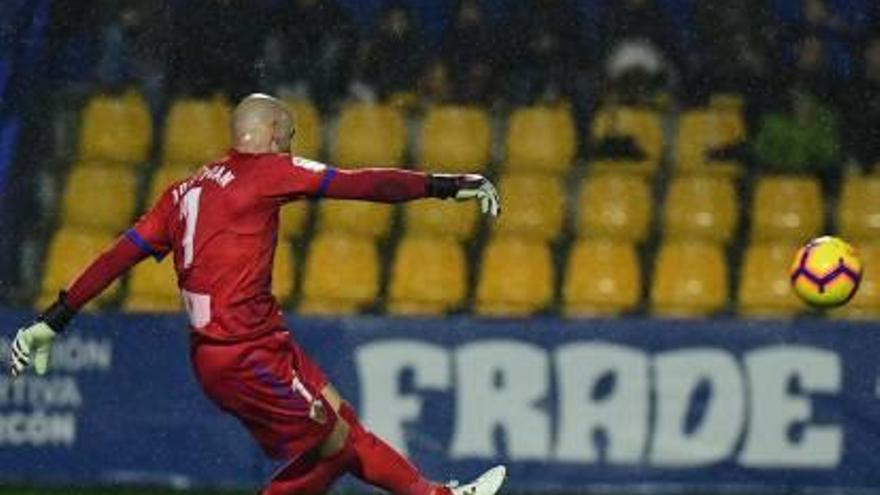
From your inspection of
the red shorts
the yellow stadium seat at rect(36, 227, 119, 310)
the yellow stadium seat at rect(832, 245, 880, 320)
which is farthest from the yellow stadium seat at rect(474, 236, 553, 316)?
the red shorts

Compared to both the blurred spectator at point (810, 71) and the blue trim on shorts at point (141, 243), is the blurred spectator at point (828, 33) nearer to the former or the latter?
the blurred spectator at point (810, 71)

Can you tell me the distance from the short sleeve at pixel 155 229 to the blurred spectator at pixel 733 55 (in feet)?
16.0

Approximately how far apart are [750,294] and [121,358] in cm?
310

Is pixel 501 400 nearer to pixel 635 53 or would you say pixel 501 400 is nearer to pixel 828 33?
pixel 635 53

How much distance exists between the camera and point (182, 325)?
380 inches

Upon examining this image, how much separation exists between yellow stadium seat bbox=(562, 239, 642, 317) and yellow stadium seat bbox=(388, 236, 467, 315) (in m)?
0.54

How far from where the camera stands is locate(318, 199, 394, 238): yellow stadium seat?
35.1 ft

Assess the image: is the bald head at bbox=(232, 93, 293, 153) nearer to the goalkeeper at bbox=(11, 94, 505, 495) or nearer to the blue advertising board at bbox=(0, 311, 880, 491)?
the goalkeeper at bbox=(11, 94, 505, 495)

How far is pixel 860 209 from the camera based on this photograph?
10.7 m

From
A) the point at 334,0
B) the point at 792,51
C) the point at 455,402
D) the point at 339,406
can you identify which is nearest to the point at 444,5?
the point at 334,0

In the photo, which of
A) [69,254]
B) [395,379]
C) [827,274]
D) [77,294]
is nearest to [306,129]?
[69,254]

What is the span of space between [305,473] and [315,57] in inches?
184

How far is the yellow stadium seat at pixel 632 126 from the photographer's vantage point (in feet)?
36.0

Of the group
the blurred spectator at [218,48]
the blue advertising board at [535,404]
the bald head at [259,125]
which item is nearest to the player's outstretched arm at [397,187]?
the bald head at [259,125]
